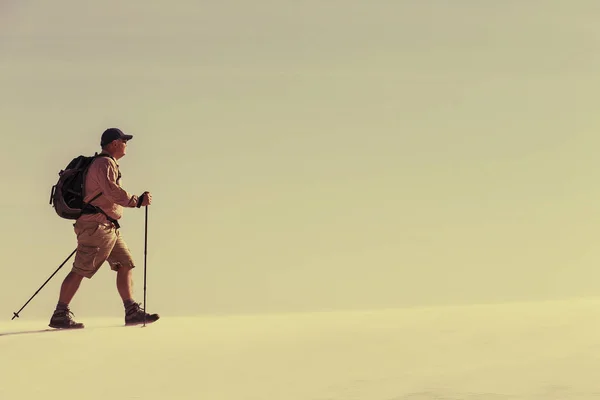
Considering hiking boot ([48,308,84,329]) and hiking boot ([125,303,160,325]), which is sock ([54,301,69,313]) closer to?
hiking boot ([48,308,84,329])

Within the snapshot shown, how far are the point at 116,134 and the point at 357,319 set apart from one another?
347 cm

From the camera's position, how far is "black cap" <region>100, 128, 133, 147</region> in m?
10.6

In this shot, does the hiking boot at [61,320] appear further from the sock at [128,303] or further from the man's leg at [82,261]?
the sock at [128,303]

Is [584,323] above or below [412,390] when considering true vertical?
above

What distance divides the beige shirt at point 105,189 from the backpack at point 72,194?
0.18 feet

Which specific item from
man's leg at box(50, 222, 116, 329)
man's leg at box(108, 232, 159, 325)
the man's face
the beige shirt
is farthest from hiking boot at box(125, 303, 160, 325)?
the man's face

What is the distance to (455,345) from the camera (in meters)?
9.07

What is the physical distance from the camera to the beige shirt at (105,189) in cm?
1035

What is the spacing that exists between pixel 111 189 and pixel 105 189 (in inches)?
2.6

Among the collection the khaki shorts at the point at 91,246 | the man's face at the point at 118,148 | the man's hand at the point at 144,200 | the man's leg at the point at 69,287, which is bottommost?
the man's leg at the point at 69,287

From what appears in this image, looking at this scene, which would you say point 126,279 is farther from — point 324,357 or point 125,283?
point 324,357

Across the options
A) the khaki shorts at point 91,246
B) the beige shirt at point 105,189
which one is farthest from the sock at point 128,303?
the beige shirt at point 105,189

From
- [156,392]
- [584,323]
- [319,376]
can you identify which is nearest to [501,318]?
[584,323]

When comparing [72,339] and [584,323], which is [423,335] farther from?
[72,339]
